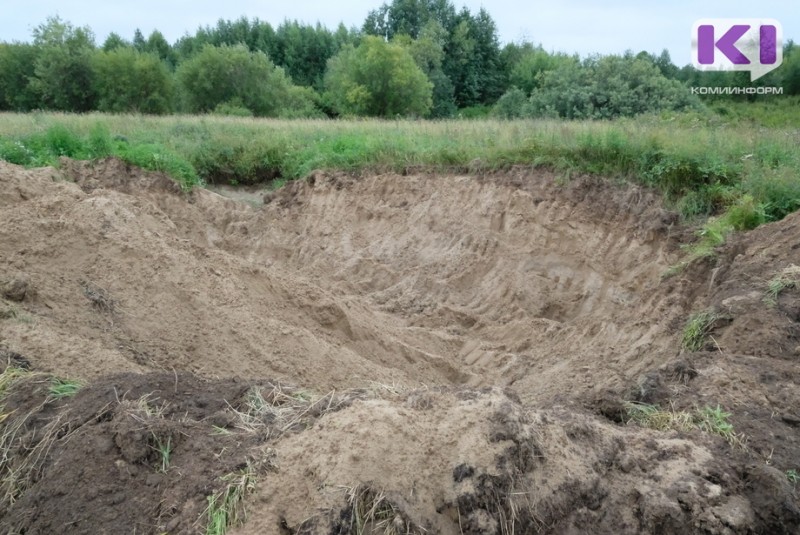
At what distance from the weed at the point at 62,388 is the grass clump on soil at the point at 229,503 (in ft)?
5.08

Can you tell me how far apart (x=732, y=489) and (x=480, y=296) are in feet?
22.5

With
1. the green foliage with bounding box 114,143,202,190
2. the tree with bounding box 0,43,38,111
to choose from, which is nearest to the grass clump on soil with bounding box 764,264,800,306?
the green foliage with bounding box 114,143,202,190

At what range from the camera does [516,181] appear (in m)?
11.1

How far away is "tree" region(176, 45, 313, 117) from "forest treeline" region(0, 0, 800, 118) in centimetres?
5

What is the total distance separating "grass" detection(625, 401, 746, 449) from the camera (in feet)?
12.7

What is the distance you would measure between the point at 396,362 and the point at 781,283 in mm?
3842

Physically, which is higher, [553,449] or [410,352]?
[553,449]

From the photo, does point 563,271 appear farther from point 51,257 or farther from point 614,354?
point 51,257

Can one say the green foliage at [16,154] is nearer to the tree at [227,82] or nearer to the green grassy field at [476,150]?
the green grassy field at [476,150]

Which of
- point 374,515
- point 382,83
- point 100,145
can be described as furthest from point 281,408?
point 382,83

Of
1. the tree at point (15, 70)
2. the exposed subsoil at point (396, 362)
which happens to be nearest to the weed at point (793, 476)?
the exposed subsoil at point (396, 362)

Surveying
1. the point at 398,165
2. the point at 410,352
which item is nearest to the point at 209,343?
the point at 410,352

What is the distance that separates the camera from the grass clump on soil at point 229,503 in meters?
2.95

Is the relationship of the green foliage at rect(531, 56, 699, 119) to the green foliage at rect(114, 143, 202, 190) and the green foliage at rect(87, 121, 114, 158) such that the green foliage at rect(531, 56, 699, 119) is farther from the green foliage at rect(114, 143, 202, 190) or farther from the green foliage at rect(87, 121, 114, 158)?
the green foliage at rect(87, 121, 114, 158)
